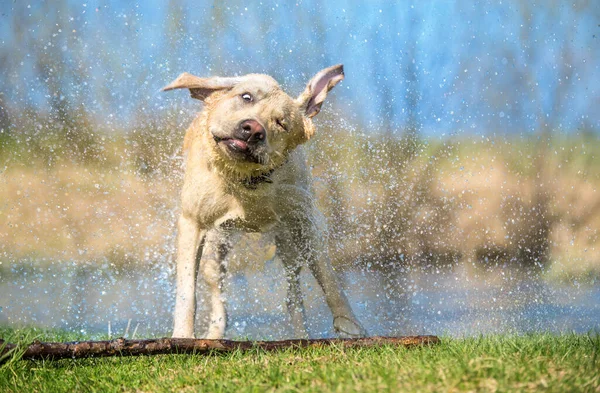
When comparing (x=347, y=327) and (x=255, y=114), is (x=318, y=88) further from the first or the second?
(x=347, y=327)

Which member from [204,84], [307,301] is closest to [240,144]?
[204,84]

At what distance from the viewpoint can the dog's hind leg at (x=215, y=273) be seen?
6133 mm

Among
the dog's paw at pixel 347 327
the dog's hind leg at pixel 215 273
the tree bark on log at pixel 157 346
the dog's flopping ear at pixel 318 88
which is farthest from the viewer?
the dog's hind leg at pixel 215 273

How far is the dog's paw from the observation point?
18.2 ft

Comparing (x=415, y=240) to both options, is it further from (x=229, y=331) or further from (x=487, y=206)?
(x=229, y=331)

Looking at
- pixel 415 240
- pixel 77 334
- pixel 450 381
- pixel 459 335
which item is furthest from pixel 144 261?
pixel 450 381

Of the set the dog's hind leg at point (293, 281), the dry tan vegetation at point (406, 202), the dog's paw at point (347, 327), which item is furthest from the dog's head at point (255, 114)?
the dry tan vegetation at point (406, 202)

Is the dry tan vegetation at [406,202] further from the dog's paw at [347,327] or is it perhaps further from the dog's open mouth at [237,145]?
the dog's open mouth at [237,145]

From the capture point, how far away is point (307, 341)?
419 cm

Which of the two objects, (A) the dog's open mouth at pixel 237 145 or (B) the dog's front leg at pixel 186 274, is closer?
(A) the dog's open mouth at pixel 237 145

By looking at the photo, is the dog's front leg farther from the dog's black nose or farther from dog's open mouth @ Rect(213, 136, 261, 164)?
the dog's black nose

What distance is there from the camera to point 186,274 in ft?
18.1

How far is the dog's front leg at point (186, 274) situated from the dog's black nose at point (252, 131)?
1106 millimetres

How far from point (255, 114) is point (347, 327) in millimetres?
1916
